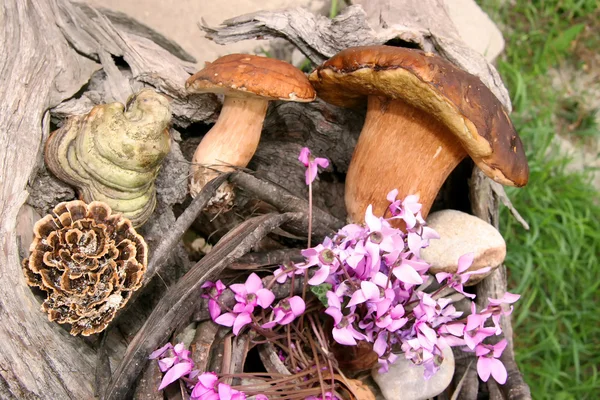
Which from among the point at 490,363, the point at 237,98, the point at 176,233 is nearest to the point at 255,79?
the point at 237,98

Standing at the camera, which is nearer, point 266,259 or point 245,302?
point 245,302

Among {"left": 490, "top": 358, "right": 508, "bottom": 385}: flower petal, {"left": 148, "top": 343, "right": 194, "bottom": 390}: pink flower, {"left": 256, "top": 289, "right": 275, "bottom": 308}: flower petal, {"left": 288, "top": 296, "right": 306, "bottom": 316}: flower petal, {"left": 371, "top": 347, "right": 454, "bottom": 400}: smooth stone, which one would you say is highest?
{"left": 490, "top": 358, "right": 508, "bottom": 385}: flower petal

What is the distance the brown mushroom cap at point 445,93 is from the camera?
1.56 meters

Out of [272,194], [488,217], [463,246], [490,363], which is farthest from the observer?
[488,217]

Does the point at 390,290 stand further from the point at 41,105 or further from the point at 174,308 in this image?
the point at 41,105

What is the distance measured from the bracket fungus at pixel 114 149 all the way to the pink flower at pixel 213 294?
0.37 m

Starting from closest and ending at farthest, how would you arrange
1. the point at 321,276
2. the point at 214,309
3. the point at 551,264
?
the point at 321,276
the point at 214,309
the point at 551,264

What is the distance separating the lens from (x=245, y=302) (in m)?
1.72

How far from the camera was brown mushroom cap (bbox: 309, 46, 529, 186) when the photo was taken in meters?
1.56

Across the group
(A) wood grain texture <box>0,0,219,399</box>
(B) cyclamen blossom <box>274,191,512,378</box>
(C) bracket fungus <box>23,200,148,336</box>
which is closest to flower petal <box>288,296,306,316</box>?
(B) cyclamen blossom <box>274,191,512,378</box>

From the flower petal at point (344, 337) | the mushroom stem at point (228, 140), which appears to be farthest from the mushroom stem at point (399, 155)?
the flower petal at point (344, 337)

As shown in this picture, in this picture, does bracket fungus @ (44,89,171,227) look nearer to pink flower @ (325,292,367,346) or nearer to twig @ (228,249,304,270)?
twig @ (228,249,304,270)

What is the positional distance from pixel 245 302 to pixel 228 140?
2.04 feet

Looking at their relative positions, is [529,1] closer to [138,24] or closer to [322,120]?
[322,120]
